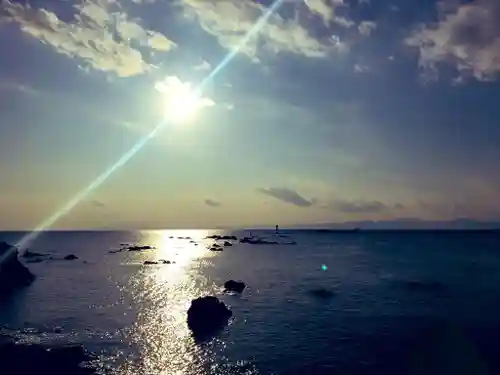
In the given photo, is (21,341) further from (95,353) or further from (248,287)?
(248,287)

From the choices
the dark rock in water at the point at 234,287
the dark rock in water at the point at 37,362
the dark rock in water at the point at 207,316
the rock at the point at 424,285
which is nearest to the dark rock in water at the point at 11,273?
the dark rock in water at the point at 234,287

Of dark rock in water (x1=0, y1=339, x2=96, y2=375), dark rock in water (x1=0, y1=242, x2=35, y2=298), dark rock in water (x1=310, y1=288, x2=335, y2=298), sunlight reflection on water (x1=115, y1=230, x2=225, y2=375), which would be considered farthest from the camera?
dark rock in water (x1=0, y1=242, x2=35, y2=298)

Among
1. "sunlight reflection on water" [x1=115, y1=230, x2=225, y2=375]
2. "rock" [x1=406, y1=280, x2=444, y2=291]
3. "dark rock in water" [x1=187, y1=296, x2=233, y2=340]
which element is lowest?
"sunlight reflection on water" [x1=115, y1=230, x2=225, y2=375]

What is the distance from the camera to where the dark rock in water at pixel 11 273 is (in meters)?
86.0

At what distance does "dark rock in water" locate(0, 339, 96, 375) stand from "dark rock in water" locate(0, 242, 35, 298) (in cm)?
5401

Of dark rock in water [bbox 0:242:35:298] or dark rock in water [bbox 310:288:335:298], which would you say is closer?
dark rock in water [bbox 310:288:335:298]

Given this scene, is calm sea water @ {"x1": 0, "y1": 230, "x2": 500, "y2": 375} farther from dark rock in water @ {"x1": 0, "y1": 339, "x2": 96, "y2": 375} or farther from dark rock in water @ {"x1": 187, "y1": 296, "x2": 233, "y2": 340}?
dark rock in water @ {"x1": 0, "y1": 339, "x2": 96, "y2": 375}

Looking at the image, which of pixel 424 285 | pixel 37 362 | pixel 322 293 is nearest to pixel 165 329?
pixel 37 362

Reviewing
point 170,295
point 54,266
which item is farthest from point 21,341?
point 54,266

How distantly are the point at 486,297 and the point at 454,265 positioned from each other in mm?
58879

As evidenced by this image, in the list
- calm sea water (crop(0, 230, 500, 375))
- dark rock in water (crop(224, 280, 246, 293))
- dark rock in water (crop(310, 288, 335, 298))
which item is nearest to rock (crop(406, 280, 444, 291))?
calm sea water (crop(0, 230, 500, 375))

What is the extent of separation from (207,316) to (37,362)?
23.0 metres

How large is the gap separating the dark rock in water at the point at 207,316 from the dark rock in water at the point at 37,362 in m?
17.0

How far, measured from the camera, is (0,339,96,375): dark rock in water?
34.4m
